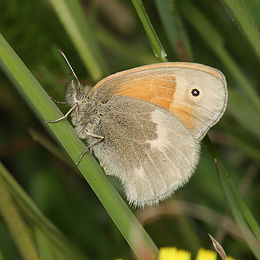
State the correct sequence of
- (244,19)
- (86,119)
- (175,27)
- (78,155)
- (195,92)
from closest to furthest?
1. (78,155)
2. (244,19)
3. (195,92)
4. (86,119)
5. (175,27)

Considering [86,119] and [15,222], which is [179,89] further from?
[15,222]

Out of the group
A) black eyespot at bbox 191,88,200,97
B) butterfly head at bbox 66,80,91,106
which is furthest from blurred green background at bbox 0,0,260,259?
black eyespot at bbox 191,88,200,97

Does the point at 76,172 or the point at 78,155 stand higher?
the point at 78,155

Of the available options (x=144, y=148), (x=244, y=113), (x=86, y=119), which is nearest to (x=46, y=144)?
(x=86, y=119)

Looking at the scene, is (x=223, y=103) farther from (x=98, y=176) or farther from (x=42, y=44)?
(x=42, y=44)

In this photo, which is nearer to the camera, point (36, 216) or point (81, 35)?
point (36, 216)

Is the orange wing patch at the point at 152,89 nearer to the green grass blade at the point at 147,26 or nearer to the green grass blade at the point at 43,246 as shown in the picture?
the green grass blade at the point at 147,26
